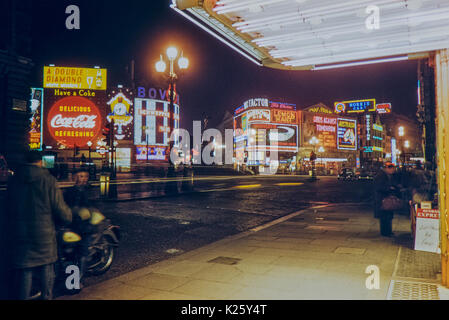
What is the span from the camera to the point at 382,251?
6.88m

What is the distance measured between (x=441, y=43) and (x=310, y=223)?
7075 mm

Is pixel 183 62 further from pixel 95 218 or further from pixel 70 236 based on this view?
pixel 70 236

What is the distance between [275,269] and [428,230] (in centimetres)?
254

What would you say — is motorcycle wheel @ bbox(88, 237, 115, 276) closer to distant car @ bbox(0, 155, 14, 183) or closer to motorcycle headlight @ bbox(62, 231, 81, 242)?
motorcycle headlight @ bbox(62, 231, 81, 242)

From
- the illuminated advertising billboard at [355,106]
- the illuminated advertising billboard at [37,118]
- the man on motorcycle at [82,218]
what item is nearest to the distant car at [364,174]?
the man on motorcycle at [82,218]

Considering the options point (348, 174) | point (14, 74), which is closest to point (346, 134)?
point (348, 174)

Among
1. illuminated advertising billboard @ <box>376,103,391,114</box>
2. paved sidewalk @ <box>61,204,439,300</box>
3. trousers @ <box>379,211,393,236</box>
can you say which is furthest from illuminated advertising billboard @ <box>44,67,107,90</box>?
illuminated advertising billboard @ <box>376,103,391,114</box>

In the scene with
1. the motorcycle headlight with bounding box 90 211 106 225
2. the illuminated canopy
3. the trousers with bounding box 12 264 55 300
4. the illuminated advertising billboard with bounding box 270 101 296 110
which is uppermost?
the illuminated advertising billboard with bounding box 270 101 296 110

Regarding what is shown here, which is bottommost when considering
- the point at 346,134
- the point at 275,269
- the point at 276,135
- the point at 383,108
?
the point at 275,269

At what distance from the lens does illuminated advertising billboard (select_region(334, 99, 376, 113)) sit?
91169 millimetres

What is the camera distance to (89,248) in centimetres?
508

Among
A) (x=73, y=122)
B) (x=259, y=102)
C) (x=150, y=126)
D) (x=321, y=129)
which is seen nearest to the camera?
(x=73, y=122)

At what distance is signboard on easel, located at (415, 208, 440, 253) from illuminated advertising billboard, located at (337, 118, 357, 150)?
88419mm
